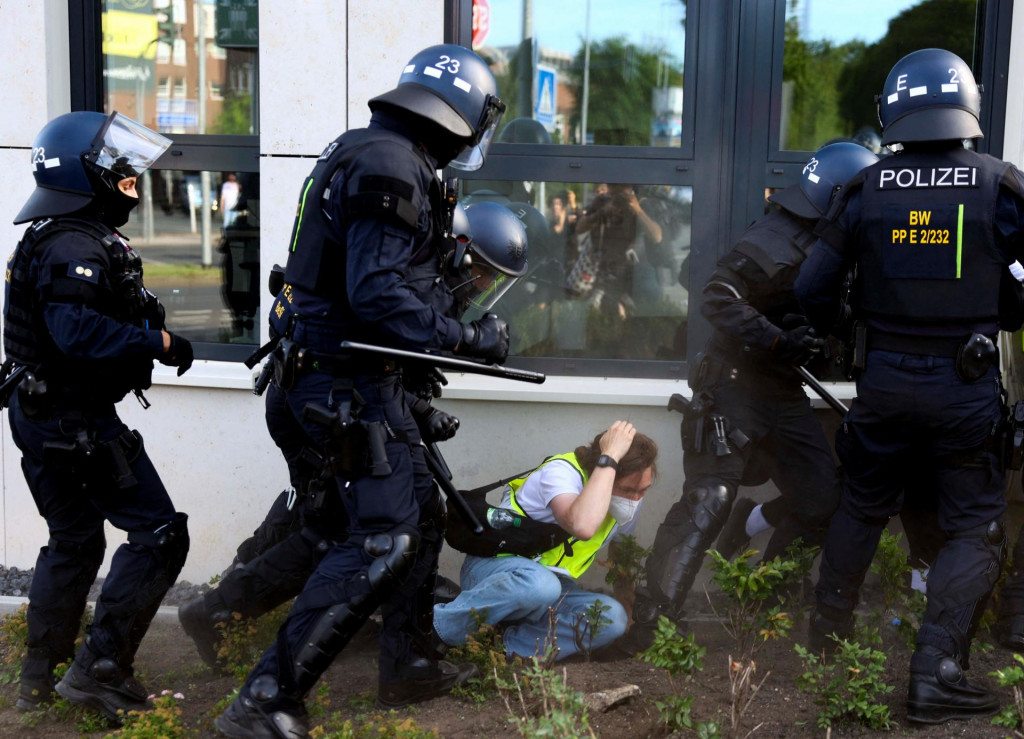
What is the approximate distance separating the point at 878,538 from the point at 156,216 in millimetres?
3791

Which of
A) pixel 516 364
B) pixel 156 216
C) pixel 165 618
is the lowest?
pixel 165 618

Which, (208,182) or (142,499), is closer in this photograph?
(142,499)

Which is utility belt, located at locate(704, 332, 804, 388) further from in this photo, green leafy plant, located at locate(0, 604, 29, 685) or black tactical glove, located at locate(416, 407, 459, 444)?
green leafy plant, located at locate(0, 604, 29, 685)

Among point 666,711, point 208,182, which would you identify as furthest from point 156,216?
point 666,711

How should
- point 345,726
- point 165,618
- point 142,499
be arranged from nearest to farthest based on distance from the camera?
point 345,726 < point 142,499 < point 165,618

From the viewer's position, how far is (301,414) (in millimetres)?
3574

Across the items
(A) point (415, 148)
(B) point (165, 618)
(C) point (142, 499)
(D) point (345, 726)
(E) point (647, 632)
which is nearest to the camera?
(D) point (345, 726)

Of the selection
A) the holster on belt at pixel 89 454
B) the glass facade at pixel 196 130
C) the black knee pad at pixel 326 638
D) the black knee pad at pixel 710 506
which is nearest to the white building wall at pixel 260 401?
the glass facade at pixel 196 130

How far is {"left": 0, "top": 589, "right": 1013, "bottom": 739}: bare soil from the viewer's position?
11.8 feet

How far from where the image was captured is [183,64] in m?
5.68

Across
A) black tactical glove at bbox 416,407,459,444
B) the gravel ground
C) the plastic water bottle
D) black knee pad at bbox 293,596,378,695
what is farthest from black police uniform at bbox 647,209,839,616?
the gravel ground

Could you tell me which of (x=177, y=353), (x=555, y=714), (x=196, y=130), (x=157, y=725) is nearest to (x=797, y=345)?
(x=555, y=714)

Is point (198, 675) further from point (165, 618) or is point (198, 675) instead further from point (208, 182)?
point (208, 182)

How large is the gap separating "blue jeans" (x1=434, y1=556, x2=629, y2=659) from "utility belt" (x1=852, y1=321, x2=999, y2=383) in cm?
137
